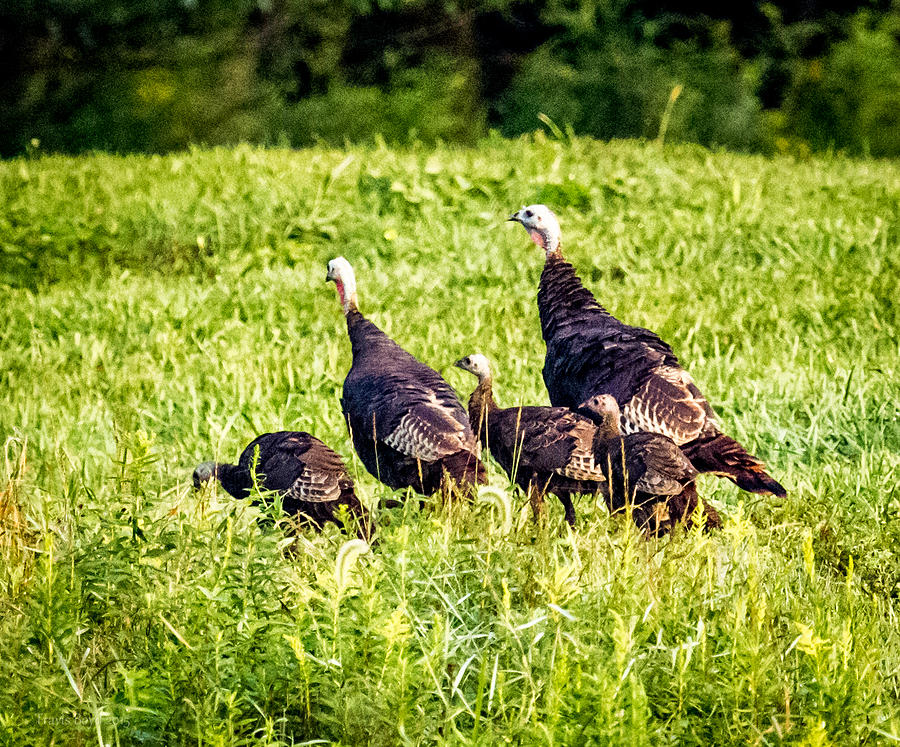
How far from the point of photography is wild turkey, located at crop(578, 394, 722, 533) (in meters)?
3.50

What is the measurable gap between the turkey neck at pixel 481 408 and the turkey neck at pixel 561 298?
47 centimetres

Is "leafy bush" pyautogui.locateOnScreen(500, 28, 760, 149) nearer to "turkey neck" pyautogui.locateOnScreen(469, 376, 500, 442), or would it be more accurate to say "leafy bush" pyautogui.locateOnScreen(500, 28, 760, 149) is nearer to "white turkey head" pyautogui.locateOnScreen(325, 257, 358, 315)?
"white turkey head" pyautogui.locateOnScreen(325, 257, 358, 315)

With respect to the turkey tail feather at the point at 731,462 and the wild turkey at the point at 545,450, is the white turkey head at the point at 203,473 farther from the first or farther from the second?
the turkey tail feather at the point at 731,462

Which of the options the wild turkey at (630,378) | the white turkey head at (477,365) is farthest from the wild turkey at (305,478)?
the wild turkey at (630,378)

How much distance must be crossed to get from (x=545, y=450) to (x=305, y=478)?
781mm

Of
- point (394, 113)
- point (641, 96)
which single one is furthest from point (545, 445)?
point (394, 113)

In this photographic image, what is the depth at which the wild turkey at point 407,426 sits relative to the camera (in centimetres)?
380

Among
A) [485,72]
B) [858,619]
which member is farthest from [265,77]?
[858,619]

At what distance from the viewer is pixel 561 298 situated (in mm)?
4602

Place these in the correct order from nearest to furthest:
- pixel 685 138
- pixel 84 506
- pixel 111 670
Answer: pixel 111 670 → pixel 84 506 → pixel 685 138

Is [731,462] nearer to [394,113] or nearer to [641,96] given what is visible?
[641,96]

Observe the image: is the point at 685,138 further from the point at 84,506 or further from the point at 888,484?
the point at 84,506

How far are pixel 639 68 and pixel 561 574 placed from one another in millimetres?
16099

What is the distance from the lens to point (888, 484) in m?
4.21
